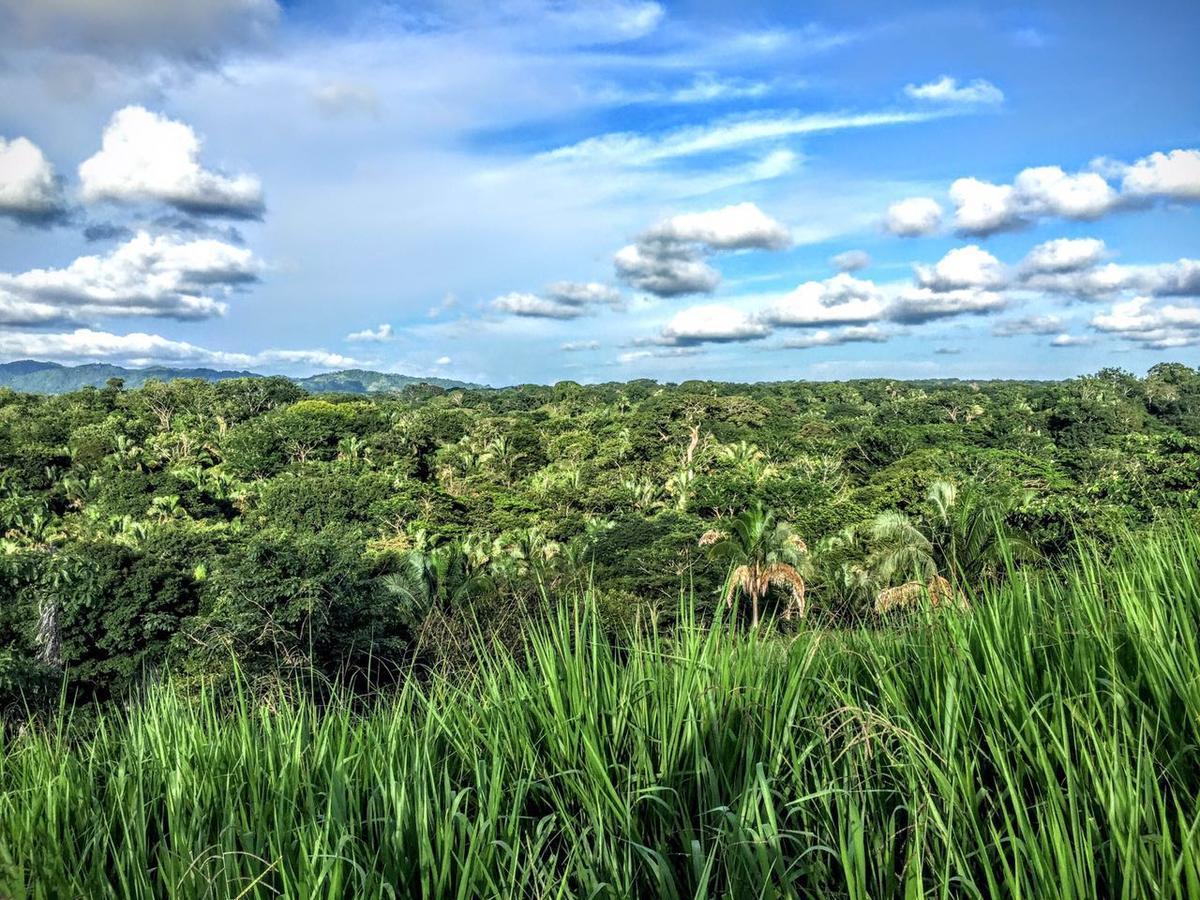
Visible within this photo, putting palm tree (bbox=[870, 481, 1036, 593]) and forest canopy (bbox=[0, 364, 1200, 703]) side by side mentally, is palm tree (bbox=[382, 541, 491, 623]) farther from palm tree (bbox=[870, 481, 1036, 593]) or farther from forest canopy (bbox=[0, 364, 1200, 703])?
palm tree (bbox=[870, 481, 1036, 593])

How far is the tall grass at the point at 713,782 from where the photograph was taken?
2090 mm

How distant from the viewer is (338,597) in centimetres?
2370

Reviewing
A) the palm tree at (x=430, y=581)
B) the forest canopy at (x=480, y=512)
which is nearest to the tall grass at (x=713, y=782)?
the forest canopy at (x=480, y=512)

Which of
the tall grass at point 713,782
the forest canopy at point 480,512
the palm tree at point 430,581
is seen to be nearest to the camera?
the tall grass at point 713,782

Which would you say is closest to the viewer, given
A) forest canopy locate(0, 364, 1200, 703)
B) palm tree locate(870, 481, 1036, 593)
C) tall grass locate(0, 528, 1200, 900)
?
tall grass locate(0, 528, 1200, 900)

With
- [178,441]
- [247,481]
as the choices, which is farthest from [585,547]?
[178,441]

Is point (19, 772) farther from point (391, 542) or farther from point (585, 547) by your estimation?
point (391, 542)

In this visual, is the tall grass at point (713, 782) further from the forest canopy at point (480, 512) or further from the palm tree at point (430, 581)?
the palm tree at point (430, 581)

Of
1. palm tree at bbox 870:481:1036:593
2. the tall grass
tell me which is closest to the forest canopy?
palm tree at bbox 870:481:1036:593

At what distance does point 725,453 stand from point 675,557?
24.8 meters

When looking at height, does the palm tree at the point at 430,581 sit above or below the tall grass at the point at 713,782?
below

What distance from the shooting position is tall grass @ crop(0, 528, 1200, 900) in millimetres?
2090

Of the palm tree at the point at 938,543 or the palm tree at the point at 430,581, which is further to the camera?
the palm tree at the point at 430,581

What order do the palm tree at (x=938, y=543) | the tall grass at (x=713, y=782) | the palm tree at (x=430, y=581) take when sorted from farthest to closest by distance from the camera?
the palm tree at (x=430, y=581), the palm tree at (x=938, y=543), the tall grass at (x=713, y=782)
